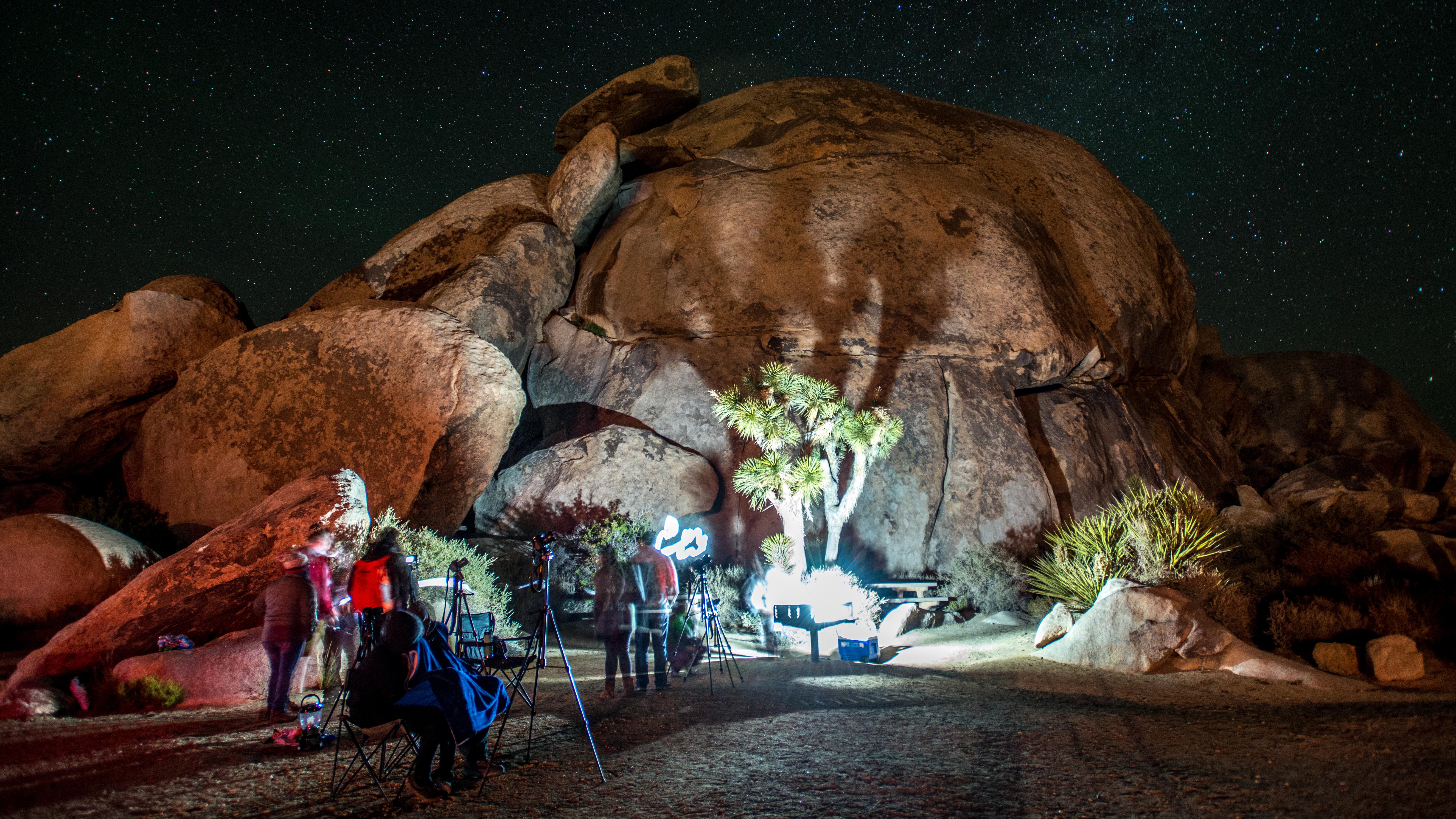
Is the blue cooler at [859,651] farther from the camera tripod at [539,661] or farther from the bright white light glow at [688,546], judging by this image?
the camera tripod at [539,661]

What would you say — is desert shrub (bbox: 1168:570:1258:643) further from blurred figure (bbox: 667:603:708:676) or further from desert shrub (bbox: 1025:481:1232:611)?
blurred figure (bbox: 667:603:708:676)

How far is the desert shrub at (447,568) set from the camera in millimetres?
10523

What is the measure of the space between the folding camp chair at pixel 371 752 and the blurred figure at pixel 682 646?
334 centimetres

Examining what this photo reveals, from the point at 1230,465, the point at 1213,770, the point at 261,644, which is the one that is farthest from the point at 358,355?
the point at 1230,465

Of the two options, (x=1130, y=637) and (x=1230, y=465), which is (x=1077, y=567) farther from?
(x=1230, y=465)

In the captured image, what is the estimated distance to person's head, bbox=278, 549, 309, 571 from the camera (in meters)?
6.77

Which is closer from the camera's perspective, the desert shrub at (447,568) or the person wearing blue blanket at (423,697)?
the person wearing blue blanket at (423,697)

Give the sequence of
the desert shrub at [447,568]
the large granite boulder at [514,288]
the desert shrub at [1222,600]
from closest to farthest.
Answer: the desert shrub at [1222,600]
the desert shrub at [447,568]
the large granite boulder at [514,288]

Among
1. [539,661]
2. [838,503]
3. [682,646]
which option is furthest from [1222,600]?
[539,661]

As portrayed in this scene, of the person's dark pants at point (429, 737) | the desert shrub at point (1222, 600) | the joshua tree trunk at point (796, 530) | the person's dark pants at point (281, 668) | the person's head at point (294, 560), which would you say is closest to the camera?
the person's dark pants at point (429, 737)

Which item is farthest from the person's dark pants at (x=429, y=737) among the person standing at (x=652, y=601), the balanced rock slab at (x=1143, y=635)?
the balanced rock slab at (x=1143, y=635)

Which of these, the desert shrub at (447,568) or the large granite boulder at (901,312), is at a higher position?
the large granite boulder at (901,312)

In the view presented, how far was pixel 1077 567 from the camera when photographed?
37.5ft

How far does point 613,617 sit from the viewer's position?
24.6ft
